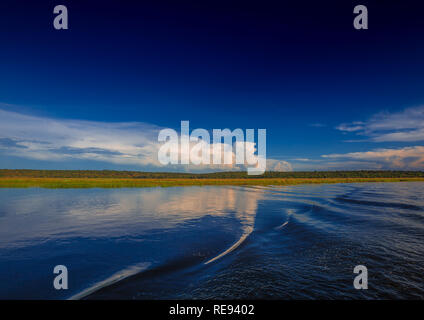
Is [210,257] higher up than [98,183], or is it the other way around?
[210,257]

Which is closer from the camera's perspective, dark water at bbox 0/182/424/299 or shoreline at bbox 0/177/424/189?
dark water at bbox 0/182/424/299

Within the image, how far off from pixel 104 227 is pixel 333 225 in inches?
721

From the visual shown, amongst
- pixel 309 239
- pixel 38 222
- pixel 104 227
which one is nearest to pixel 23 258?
pixel 104 227

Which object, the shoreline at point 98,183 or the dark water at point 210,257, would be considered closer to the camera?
the dark water at point 210,257

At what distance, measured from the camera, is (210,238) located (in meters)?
14.1

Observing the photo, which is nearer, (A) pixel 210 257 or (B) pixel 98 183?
(A) pixel 210 257

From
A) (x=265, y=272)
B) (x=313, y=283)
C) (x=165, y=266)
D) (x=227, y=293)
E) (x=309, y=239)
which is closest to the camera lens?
(x=227, y=293)

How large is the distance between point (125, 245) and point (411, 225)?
832 inches

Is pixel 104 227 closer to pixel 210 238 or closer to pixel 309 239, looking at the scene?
pixel 210 238

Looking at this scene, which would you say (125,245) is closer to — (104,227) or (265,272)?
(104,227)

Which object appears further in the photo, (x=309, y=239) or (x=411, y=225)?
(x=411, y=225)
